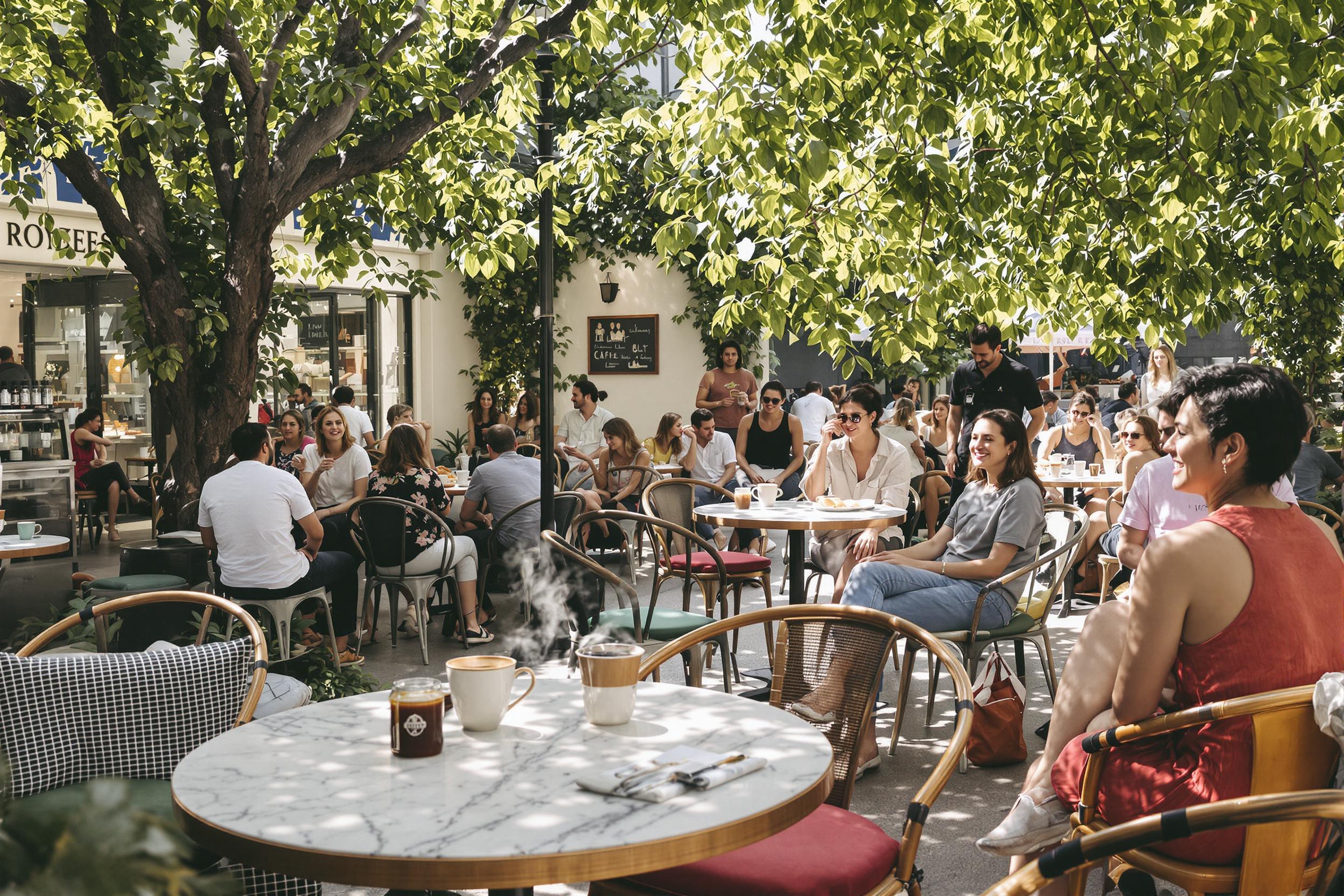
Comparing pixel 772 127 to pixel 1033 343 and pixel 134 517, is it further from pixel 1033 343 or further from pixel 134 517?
pixel 1033 343

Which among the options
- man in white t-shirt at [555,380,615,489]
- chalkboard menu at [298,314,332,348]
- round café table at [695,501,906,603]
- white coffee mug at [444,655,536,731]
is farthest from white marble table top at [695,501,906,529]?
chalkboard menu at [298,314,332,348]

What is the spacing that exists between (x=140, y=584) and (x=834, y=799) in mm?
4383

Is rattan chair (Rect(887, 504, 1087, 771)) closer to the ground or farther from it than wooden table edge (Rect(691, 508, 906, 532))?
closer to the ground

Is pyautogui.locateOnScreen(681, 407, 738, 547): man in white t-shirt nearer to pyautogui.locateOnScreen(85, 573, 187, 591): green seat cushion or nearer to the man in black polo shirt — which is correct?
the man in black polo shirt

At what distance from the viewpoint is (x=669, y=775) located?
1645mm

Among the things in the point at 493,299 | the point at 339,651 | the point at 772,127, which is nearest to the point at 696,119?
the point at 772,127

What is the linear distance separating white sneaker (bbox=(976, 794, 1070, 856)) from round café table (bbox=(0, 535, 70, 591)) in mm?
4935

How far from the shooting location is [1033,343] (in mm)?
15570

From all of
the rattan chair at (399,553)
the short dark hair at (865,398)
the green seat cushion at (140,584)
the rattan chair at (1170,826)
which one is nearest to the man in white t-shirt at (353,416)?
the rattan chair at (399,553)

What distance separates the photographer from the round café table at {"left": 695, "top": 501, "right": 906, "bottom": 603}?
5.08 m

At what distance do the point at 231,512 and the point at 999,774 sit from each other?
3.62 m

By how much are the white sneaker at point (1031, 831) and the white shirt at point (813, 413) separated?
929 cm

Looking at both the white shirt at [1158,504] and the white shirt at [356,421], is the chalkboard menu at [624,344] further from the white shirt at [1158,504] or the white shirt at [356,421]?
the white shirt at [1158,504]

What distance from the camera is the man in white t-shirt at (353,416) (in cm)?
954
